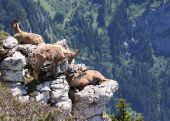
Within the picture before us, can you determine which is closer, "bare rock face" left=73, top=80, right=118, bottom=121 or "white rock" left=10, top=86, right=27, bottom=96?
"white rock" left=10, top=86, right=27, bottom=96

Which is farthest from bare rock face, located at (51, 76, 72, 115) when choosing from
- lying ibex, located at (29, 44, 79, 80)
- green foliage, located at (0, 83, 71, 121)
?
green foliage, located at (0, 83, 71, 121)

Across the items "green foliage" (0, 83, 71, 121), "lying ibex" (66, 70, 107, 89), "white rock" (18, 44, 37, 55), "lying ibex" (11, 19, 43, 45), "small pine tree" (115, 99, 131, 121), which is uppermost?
"green foliage" (0, 83, 71, 121)

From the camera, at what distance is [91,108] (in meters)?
36.2

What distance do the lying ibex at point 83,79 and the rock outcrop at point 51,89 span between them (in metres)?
0.49

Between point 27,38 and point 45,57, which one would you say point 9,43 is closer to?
point 45,57

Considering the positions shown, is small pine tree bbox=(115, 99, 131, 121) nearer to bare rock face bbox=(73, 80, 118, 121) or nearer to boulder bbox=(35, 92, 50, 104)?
bare rock face bbox=(73, 80, 118, 121)

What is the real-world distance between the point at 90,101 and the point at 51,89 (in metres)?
3.36

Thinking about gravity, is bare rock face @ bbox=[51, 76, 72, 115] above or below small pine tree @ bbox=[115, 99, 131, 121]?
above

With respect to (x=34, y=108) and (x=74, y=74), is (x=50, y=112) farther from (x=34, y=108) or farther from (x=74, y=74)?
(x=74, y=74)

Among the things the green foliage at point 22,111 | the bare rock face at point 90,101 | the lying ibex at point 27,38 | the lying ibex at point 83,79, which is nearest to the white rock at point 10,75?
the bare rock face at point 90,101

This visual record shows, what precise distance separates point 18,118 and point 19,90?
33.0ft

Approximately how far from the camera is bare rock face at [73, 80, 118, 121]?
35719 millimetres

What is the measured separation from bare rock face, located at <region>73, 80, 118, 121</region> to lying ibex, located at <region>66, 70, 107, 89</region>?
0.53 metres

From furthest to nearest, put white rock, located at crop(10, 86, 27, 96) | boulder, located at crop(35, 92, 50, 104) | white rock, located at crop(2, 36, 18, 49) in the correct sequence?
white rock, located at crop(2, 36, 18, 49) → boulder, located at crop(35, 92, 50, 104) → white rock, located at crop(10, 86, 27, 96)
